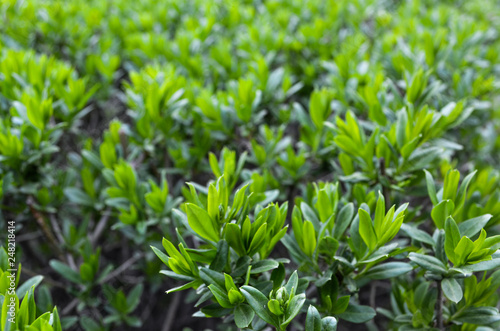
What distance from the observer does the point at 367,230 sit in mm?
1416

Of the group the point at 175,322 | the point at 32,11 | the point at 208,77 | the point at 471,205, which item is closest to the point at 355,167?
the point at 471,205

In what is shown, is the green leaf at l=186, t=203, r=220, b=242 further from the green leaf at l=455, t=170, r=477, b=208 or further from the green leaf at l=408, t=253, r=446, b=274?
the green leaf at l=455, t=170, r=477, b=208

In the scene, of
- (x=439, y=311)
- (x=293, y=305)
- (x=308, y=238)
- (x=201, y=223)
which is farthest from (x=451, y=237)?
(x=201, y=223)

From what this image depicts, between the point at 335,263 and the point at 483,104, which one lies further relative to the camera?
the point at 483,104

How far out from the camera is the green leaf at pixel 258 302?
128cm

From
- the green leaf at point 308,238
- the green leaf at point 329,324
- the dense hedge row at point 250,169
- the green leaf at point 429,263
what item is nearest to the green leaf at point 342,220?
the dense hedge row at point 250,169

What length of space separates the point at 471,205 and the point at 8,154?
2.06 metres

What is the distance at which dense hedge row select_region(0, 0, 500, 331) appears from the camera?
4.76 ft

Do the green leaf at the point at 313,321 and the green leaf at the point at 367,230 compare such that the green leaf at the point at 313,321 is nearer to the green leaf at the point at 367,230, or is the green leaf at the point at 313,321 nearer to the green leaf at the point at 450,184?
the green leaf at the point at 367,230

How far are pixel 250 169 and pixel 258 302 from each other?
151 centimetres

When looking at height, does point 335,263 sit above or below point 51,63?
below

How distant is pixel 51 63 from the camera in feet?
8.78

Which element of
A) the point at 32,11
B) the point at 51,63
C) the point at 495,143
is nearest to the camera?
the point at 51,63

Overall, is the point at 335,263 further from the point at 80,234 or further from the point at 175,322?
the point at 175,322
